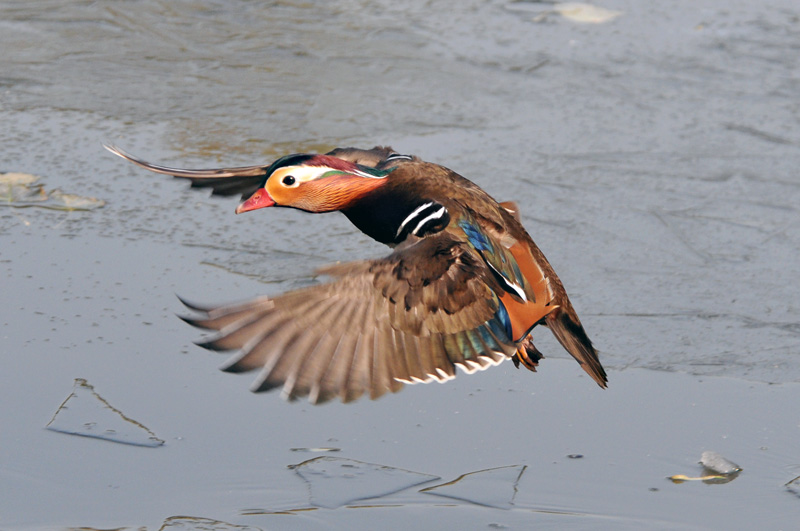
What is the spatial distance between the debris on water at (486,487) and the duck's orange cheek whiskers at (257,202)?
980 mm

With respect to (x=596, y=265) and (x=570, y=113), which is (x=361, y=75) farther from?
(x=596, y=265)

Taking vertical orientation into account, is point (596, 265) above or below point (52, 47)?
below

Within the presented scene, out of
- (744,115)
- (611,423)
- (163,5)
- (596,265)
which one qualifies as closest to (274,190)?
(611,423)

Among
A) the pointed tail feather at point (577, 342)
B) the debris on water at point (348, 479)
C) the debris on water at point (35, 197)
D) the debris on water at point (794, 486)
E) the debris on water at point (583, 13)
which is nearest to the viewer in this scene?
the debris on water at point (348, 479)

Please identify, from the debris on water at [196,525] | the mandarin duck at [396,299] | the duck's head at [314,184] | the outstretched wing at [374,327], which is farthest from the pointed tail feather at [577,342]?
the debris on water at [196,525]

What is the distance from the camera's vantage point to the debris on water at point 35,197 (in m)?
4.43

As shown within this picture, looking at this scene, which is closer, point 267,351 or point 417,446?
point 267,351

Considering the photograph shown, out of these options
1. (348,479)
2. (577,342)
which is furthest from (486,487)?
(577,342)

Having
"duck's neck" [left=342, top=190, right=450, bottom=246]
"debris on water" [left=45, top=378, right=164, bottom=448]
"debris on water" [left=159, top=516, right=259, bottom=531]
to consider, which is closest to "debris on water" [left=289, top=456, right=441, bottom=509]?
"debris on water" [left=159, top=516, right=259, bottom=531]

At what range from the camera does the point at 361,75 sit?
232 inches

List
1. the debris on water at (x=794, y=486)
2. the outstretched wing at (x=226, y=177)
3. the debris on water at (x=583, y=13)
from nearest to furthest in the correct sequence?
the debris on water at (x=794, y=486) < the outstretched wing at (x=226, y=177) < the debris on water at (x=583, y=13)

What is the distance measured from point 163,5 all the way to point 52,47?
91cm

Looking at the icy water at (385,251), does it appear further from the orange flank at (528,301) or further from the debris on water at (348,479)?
the orange flank at (528,301)

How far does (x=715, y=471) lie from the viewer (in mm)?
3164
